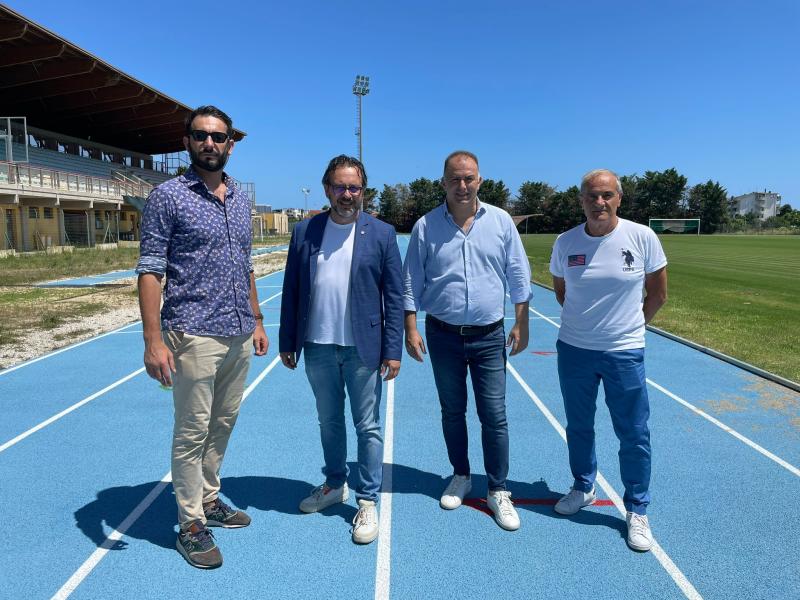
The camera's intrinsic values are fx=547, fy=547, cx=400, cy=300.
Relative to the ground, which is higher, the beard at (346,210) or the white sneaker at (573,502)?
the beard at (346,210)

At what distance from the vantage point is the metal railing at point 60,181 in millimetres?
24684

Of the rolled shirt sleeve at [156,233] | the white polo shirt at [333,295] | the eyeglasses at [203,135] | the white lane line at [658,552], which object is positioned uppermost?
the eyeglasses at [203,135]

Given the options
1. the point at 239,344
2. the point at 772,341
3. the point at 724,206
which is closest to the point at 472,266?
the point at 239,344

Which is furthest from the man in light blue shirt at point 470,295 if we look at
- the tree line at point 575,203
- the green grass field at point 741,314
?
the tree line at point 575,203

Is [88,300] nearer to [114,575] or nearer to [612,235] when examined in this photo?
[114,575]

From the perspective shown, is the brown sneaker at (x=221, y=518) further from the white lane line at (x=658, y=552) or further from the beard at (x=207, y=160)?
the white lane line at (x=658, y=552)

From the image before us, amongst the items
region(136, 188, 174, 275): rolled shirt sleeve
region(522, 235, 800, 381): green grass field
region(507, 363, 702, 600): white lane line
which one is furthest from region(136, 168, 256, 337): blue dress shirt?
region(522, 235, 800, 381): green grass field

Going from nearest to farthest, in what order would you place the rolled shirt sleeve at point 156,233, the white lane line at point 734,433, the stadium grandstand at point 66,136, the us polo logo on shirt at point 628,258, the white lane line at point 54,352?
the rolled shirt sleeve at point 156,233, the us polo logo on shirt at point 628,258, the white lane line at point 734,433, the white lane line at point 54,352, the stadium grandstand at point 66,136

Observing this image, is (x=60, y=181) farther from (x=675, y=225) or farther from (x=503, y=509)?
(x=675, y=225)

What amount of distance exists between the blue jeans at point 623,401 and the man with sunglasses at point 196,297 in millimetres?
1947

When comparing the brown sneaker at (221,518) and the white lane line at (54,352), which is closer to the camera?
the brown sneaker at (221,518)

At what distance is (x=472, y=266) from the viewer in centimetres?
328

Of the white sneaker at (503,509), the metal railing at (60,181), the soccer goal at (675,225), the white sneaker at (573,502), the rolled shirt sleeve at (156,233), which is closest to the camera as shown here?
the rolled shirt sleeve at (156,233)

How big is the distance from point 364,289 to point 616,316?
146 centimetres
